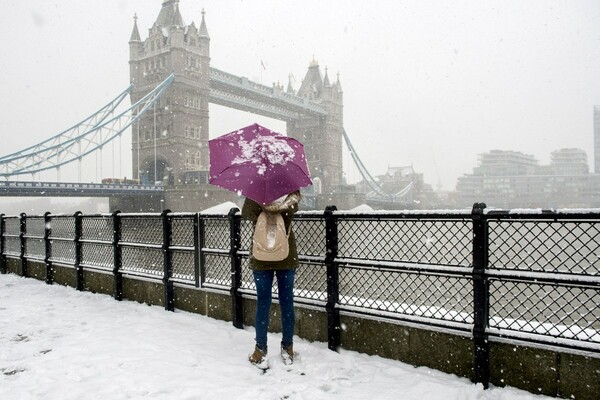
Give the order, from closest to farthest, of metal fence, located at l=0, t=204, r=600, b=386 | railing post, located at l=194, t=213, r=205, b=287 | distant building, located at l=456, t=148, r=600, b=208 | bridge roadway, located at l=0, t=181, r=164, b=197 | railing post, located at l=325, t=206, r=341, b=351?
metal fence, located at l=0, t=204, r=600, b=386 < railing post, located at l=325, t=206, r=341, b=351 < railing post, located at l=194, t=213, r=205, b=287 < bridge roadway, located at l=0, t=181, r=164, b=197 < distant building, located at l=456, t=148, r=600, b=208

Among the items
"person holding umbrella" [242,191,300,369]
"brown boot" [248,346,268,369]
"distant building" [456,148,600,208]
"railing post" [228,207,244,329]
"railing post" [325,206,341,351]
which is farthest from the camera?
"distant building" [456,148,600,208]

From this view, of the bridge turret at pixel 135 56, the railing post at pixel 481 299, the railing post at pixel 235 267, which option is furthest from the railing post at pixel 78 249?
the bridge turret at pixel 135 56

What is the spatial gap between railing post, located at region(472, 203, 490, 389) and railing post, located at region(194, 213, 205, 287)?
285cm

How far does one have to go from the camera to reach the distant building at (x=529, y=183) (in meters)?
102

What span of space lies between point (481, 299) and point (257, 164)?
1.80 meters

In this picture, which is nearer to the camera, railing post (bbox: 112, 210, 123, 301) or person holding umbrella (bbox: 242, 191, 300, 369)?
person holding umbrella (bbox: 242, 191, 300, 369)

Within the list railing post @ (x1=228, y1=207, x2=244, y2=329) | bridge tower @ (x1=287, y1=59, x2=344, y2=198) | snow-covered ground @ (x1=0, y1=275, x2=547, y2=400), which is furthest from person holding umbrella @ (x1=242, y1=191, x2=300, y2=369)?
bridge tower @ (x1=287, y1=59, x2=344, y2=198)

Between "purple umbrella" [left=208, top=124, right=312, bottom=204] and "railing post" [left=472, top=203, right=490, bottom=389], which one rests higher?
"purple umbrella" [left=208, top=124, right=312, bottom=204]

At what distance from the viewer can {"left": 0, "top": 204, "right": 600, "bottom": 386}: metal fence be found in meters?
3.01

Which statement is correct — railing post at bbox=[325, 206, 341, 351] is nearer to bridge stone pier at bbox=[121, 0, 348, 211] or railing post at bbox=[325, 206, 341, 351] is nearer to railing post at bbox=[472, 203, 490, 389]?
railing post at bbox=[472, 203, 490, 389]

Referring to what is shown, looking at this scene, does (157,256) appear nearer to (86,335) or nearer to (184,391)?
(86,335)

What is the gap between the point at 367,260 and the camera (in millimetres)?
3666

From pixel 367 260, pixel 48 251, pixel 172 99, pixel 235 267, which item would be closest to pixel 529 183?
pixel 172 99

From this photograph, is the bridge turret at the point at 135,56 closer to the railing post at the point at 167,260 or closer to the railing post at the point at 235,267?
the railing post at the point at 167,260
